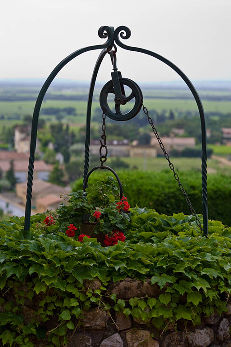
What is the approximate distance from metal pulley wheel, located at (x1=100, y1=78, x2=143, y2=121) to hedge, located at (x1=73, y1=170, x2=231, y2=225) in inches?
94.4

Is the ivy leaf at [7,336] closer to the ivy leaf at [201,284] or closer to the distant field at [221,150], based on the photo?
the ivy leaf at [201,284]

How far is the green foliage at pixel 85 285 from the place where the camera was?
3.62 metres

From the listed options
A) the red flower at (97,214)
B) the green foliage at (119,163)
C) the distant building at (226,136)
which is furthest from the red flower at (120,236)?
the distant building at (226,136)

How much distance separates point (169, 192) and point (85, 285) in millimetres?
3461

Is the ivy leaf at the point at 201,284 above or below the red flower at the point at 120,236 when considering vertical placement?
below

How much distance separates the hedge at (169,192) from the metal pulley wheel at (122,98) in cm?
240

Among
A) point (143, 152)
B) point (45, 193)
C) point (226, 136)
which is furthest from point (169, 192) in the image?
point (226, 136)

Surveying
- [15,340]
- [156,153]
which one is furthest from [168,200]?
[15,340]

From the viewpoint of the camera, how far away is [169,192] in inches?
275

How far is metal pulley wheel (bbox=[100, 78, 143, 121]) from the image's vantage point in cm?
425

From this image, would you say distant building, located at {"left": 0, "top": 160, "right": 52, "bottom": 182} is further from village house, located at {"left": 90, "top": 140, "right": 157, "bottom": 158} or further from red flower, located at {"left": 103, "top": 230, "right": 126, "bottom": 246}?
red flower, located at {"left": 103, "top": 230, "right": 126, "bottom": 246}

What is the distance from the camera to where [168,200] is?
6992mm

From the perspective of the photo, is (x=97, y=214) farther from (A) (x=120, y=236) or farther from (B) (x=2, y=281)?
(B) (x=2, y=281)

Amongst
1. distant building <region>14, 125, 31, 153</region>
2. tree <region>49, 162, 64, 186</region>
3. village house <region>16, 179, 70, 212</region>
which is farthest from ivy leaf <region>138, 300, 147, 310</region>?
distant building <region>14, 125, 31, 153</region>
